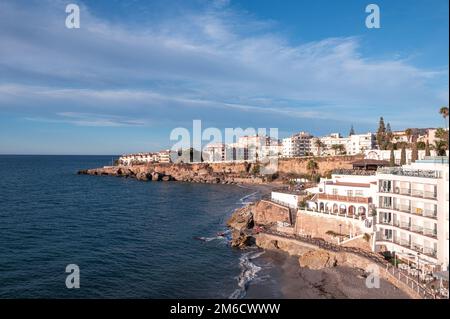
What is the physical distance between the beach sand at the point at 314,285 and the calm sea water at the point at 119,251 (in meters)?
1.81

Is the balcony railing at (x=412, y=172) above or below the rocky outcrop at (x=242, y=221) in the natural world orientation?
above

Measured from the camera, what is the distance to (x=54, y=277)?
3575cm

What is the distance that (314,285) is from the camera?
3347cm

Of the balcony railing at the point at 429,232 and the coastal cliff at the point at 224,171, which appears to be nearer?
the balcony railing at the point at 429,232

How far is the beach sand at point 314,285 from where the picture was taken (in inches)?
1184

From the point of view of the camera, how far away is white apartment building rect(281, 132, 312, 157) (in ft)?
575

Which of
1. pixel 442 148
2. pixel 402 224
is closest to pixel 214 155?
pixel 442 148

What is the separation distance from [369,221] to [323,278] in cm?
835

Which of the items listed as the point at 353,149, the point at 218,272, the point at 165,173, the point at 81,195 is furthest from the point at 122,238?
the point at 353,149

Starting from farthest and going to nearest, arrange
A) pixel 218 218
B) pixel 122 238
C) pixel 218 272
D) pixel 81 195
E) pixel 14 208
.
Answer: pixel 81 195, pixel 14 208, pixel 218 218, pixel 122 238, pixel 218 272

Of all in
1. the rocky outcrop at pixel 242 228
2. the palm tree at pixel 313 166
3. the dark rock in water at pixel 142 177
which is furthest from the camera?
the dark rock in water at pixel 142 177

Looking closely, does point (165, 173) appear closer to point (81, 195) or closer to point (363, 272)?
point (81, 195)

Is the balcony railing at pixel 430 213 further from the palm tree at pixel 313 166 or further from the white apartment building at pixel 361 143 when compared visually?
the white apartment building at pixel 361 143

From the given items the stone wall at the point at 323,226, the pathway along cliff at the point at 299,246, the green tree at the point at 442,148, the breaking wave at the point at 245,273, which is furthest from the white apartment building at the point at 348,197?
the green tree at the point at 442,148
